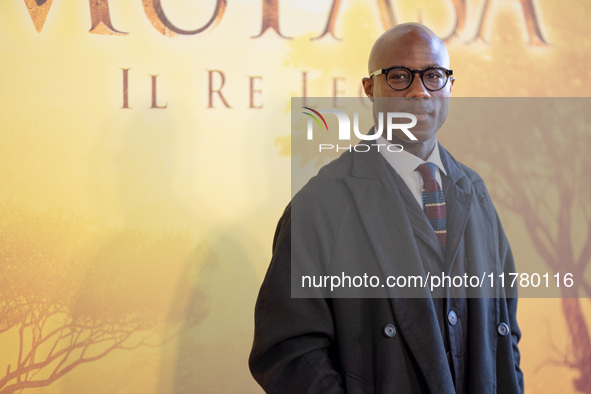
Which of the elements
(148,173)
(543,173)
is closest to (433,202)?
(148,173)

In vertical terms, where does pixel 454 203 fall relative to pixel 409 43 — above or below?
below

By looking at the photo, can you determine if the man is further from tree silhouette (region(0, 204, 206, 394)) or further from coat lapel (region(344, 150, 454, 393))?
tree silhouette (region(0, 204, 206, 394))

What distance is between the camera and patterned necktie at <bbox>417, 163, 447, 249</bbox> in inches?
50.5

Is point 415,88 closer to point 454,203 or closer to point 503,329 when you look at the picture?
point 454,203

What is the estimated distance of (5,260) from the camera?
2293mm

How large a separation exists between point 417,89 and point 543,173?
153 centimetres

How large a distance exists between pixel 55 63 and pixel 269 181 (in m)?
0.94

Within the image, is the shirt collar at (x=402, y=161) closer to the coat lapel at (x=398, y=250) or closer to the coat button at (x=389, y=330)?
the coat lapel at (x=398, y=250)

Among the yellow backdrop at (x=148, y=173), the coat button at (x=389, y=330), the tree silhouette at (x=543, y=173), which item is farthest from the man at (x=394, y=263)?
the tree silhouette at (x=543, y=173)

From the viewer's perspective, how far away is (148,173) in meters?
2.35

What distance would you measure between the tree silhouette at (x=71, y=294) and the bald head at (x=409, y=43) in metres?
1.35

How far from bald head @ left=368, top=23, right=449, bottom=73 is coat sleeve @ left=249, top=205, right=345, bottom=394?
43cm

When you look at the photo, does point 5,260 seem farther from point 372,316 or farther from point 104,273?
point 372,316

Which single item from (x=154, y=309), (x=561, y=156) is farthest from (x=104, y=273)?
(x=561, y=156)
